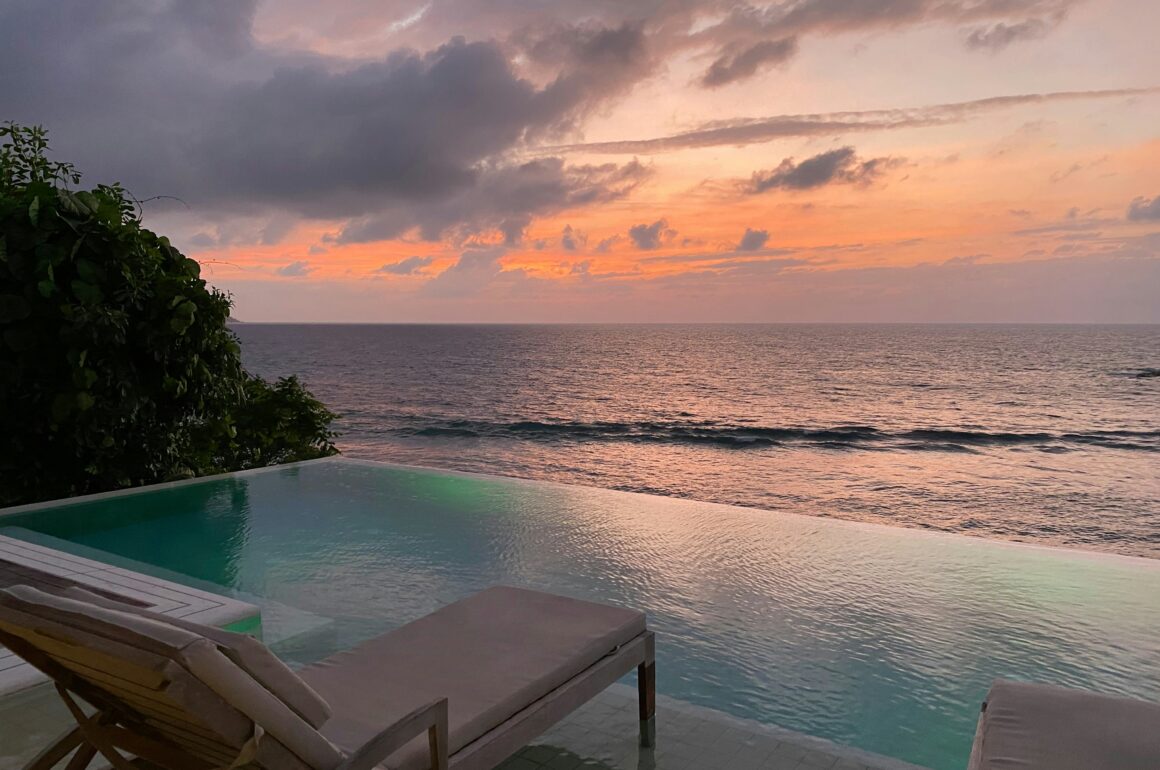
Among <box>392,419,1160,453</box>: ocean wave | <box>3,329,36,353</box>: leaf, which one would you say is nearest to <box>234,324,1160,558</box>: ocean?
<box>392,419,1160,453</box>: ocean wave

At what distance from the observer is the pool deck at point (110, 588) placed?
304cm

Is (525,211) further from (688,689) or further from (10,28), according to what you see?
(688,689)

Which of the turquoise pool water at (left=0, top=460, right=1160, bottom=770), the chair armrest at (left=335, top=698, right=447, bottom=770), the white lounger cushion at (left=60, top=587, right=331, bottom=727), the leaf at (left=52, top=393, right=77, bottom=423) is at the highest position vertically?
the leaf at (left=52, top=393, right=77, bottom=423)

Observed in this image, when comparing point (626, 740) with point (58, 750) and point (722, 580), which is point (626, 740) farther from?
point (722, 580)

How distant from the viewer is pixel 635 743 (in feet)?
8.21

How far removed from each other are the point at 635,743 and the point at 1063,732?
1187 millimetres

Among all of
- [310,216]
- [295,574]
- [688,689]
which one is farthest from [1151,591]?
[310,216]

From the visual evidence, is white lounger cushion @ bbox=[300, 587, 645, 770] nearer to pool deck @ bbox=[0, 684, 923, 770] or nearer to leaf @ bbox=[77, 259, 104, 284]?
pool deck @ bbox=[0, 684, 923, 770]

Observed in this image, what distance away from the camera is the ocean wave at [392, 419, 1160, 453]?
23594 millimetres

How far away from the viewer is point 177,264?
5.87 metres

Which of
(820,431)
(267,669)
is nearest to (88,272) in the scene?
(267,669)

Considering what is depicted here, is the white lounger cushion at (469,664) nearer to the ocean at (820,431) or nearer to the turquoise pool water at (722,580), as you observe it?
the turquoise pool water at (722,580)

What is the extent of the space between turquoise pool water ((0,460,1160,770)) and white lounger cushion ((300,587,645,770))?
0.74m

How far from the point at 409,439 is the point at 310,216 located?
7.36 m
